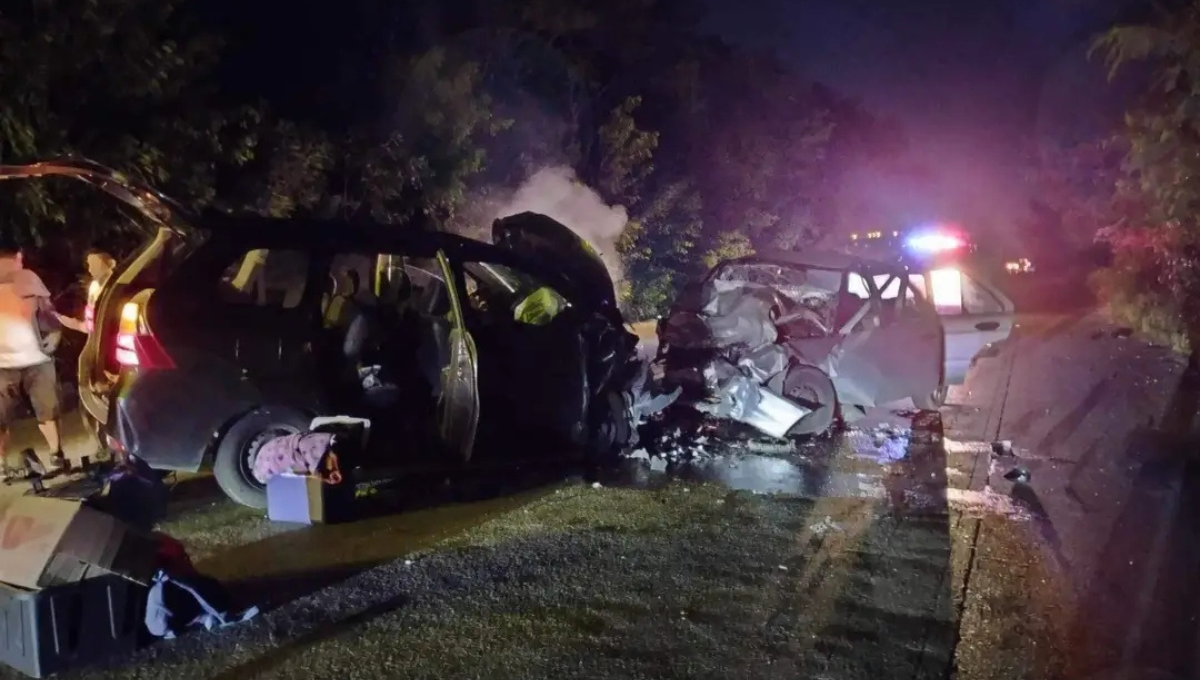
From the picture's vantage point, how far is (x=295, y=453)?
624cm

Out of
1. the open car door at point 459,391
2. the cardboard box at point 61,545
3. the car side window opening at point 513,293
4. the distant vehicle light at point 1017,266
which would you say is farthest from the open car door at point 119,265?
the distant vehicle light at point 1017,266

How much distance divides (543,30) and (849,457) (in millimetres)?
14911

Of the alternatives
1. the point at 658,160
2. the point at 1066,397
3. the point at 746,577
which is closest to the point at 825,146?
the point at 658,160

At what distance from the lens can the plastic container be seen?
4133mm

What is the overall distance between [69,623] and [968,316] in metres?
8.76

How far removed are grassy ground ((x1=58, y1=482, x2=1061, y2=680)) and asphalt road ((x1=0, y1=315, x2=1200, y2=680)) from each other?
0.01m

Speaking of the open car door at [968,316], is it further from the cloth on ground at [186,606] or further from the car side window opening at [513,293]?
the cloth on ground at [186,606]

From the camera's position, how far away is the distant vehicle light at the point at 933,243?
10.3 meters

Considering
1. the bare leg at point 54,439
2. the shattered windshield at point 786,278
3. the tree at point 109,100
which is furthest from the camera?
the shattered windshield at point 786,278

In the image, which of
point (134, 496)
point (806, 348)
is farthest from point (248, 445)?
point (806, 348)

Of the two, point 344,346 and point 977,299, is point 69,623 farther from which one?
point 977,299

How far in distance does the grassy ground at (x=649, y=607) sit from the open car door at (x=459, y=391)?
676 millimetres

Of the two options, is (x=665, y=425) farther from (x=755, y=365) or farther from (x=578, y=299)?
(x=578, y=299)

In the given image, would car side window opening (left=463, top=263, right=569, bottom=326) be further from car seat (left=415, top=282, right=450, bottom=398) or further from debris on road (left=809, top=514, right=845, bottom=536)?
debris on road (left=809, top=514, right=845, bottom=536)
